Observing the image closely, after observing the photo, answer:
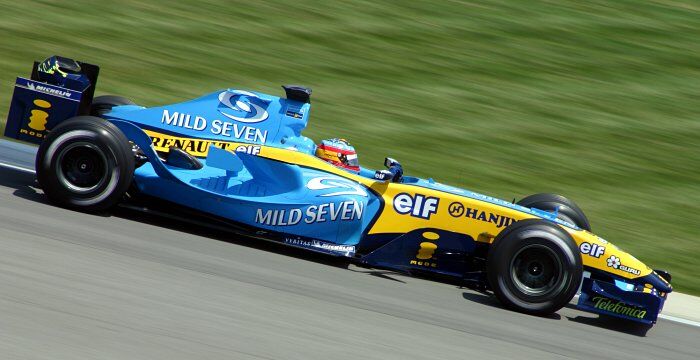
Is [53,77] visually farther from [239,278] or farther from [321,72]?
[321,72]

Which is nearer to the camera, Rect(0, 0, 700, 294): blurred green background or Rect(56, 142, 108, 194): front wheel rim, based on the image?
Rect(56, 142, 108, 194): front wheel rim

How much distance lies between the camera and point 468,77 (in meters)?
13.0

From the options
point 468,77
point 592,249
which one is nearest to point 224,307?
point 592,249

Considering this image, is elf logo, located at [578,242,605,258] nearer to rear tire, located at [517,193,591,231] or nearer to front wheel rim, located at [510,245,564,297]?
front wheel rim, located at [510,245,564,297]

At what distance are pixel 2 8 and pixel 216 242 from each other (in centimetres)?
762

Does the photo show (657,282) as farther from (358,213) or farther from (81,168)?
(81,168)

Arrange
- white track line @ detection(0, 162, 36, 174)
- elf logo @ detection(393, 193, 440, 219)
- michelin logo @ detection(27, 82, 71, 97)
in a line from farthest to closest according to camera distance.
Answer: white track line @ detection(0, 162, 36, 174)
michelin logo @ detection(27, 82, 71, 97)
elf logo @ detection(393, 193, 440, 219)

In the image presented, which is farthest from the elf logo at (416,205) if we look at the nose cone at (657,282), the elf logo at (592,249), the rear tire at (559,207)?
the nose cone at (657,282)

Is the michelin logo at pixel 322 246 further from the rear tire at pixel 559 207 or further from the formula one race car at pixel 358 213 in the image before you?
the rear tire at pixel 559 207

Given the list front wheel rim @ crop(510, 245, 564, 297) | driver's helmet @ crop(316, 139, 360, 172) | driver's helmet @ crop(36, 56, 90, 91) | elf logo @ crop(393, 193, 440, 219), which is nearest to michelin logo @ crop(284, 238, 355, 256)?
elf logo @ crop(393, 193, 440, 219)

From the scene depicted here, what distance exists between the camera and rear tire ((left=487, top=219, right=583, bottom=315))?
6.61m

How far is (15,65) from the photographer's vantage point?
11234mm

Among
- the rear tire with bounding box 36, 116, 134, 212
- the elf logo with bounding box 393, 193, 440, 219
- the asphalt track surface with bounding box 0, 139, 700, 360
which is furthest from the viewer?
the elf logo with bounding box 393, 193, 440, 219

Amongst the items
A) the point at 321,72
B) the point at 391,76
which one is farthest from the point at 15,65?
the point at 391,76
